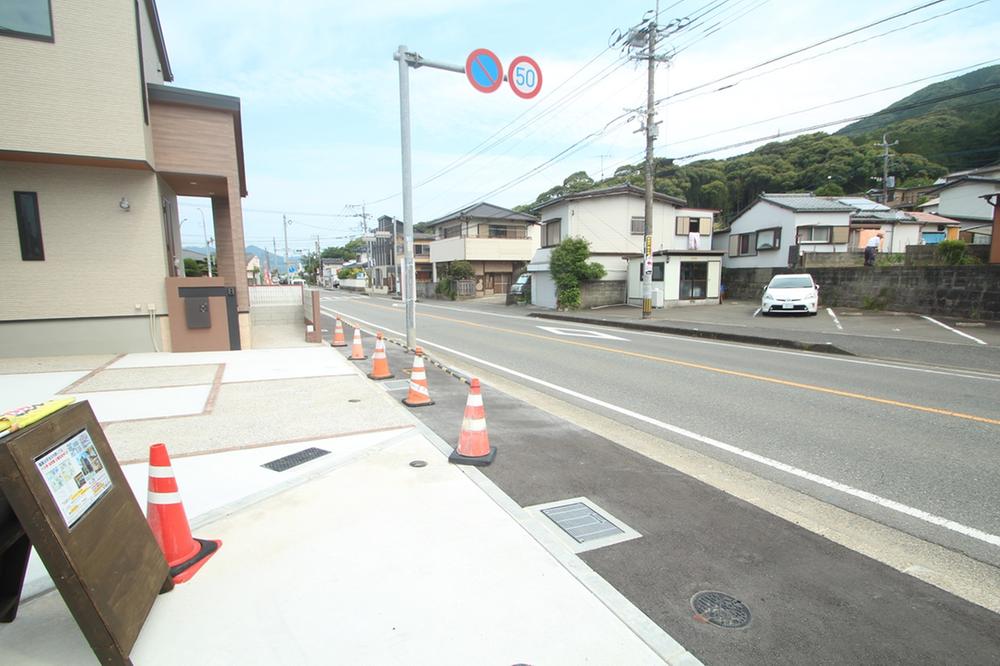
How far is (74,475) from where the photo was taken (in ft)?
7.36

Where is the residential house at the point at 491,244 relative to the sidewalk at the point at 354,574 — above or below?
above

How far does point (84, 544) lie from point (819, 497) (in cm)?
485

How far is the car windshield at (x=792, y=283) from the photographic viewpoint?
18828 millimetres

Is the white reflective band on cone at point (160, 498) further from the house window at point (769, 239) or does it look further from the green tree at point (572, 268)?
the house window at point (769, 239)

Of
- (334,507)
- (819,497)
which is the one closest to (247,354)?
(334,507)

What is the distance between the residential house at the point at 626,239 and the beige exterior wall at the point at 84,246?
66.9ft

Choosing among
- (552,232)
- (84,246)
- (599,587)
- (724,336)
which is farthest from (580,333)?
(552,232)

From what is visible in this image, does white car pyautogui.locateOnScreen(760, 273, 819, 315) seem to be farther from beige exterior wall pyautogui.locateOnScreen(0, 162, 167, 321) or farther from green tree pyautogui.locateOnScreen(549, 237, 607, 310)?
beige exterior wall pyautogui.locateOnScreen(0, 162, 167, 321)

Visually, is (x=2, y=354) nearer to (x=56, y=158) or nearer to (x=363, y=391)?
(x=56, y=158)

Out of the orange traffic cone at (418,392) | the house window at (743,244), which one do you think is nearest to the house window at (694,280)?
the house window at (743,244)

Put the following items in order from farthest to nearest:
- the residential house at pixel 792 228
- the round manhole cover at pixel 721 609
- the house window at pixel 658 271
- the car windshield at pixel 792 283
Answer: the residential house at pixel 792 228 → the house window at pixel 658 271 → the car windshield at pixel 792 283 → the round manhole cover at pixel 721 609

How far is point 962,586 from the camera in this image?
292 centimetres

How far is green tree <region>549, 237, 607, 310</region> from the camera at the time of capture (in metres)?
25.7

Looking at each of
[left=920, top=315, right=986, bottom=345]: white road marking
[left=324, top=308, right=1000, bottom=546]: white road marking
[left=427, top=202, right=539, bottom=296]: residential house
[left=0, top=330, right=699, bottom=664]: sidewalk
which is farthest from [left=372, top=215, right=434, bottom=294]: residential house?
[left=0, top=330, right=699, bottom=664]: sidewalk
